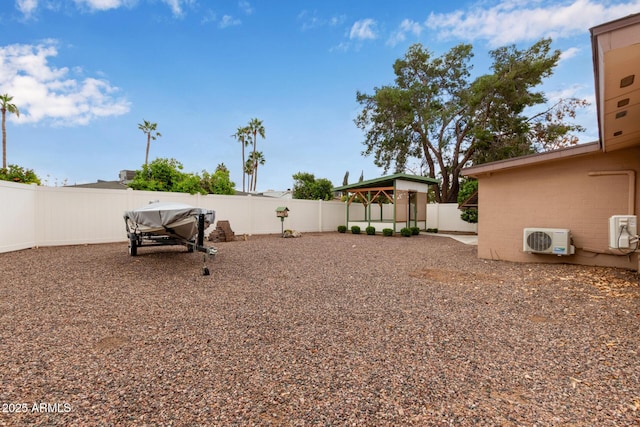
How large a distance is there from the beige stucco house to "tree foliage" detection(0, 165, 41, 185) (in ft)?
42.1

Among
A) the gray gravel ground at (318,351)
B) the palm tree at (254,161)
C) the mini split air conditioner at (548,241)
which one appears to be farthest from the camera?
the palm tree at (254,161)

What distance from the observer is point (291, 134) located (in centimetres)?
2270

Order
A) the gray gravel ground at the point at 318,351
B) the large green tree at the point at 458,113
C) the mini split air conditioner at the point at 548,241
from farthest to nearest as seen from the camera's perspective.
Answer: the large green tree at the point at 458,113
the mini split air conditioner at the point at 548,241
the gray gravel ground at the point at 318,351

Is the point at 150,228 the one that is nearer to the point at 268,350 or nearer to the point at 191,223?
the point at 191,223

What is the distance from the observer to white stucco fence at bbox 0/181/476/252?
25.5 ft

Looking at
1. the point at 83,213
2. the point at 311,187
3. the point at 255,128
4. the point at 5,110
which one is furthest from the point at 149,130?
the point at 83,213

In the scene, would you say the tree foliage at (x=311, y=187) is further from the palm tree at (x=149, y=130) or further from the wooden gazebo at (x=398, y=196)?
the palm tree at (x=149, y=130)

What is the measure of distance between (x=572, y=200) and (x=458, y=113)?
1559 centimetres

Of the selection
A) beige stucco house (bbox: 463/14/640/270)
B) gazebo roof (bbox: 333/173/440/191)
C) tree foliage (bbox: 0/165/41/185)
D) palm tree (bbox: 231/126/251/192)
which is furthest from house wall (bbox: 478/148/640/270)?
palm tree (bbox: 231/126/251/192)

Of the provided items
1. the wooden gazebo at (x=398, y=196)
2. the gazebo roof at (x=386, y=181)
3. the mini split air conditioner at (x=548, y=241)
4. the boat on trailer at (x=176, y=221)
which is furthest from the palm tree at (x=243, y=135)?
the mini split air conditioner at (x=548, y=241)

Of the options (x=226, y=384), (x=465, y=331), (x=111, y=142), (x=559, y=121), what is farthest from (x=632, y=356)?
(x=111, y=142)

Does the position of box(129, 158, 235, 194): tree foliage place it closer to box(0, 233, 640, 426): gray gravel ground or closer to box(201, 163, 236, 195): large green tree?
box(201, 163, 236, 195): large green tree

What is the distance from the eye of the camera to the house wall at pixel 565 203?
19.6ft

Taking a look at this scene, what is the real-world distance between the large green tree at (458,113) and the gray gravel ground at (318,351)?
599 inches
